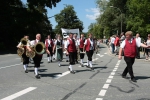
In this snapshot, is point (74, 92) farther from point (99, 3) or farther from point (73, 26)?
point (73, 26)

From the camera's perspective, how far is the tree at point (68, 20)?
10506cm

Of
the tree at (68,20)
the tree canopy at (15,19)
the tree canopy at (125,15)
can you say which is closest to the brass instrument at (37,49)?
the tree canopy at (15,19)

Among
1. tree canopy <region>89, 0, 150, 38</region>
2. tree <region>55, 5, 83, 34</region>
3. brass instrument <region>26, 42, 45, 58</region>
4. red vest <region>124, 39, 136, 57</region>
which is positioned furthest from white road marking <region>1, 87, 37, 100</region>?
tree <region>55, 5, 83, 34</region>

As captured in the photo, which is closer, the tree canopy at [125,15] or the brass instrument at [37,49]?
the brass instrument at [37,49]

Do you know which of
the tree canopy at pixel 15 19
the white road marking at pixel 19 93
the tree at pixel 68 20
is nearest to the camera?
the white road marking at pixel 19 93

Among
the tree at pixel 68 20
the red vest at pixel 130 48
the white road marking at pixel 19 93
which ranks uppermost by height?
the tree at pixel 68 20

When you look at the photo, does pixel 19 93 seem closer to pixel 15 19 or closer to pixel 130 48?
pixel 130 48

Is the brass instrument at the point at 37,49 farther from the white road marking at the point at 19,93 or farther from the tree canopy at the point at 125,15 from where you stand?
the tree canopy at the point at 125,15

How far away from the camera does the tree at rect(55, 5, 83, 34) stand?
105062 mm

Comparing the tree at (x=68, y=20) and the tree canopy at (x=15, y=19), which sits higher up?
the tree at (x=68, y=20)

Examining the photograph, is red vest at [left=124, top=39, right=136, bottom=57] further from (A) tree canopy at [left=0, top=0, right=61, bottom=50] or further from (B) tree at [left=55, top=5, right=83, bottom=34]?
(B) tree at [left=55, top=5, right=83, bottom=34]

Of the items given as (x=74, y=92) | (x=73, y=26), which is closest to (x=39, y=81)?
(x=74, y=92)

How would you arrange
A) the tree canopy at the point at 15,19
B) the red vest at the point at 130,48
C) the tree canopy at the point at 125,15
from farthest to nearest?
the tree canopy at the point at 125,15, the tree canopy at the point at 15,19, the red vest at the point at 130,48

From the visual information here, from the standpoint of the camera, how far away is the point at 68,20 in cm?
10781
